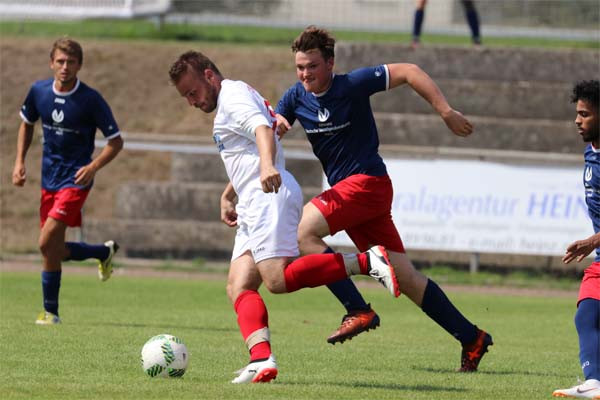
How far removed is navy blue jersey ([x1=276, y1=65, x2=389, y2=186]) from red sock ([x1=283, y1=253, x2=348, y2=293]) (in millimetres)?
1265

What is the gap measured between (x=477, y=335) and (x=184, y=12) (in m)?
18.5

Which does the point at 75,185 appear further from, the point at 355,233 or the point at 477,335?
the point at 477,335

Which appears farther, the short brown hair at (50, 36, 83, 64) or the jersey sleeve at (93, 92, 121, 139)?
the jersey sleeve at (93, 92, 121, 139)

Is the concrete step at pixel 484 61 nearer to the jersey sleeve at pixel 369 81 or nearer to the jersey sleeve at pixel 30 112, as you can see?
the jersey sleeve at pixel 30 112

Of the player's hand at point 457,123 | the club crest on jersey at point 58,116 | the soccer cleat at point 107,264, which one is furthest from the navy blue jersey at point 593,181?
the soccer cleat at point 107,264

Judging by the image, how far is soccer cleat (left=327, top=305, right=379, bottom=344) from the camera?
752 centimetres

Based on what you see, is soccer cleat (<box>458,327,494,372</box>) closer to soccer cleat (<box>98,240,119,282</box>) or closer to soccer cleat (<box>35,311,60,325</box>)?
soccer cleat (<box>35,311,60,325</box>)

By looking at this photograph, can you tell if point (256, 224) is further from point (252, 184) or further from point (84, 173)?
point (84, 173)

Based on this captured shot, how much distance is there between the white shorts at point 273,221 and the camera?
6910 millimetres

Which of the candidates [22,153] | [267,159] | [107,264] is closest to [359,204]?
[267,159]

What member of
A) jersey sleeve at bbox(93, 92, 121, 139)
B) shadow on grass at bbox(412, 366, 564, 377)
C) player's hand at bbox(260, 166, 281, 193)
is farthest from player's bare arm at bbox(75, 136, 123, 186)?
player's hand at bbox(260, 166, 281, 193)

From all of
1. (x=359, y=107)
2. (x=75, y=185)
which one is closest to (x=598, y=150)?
(x=359, y=107)

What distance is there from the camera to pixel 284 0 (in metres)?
25.1

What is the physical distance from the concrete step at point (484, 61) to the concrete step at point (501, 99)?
0.52 meters
